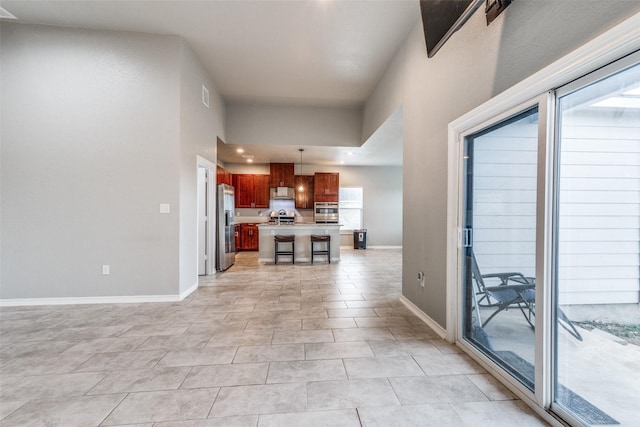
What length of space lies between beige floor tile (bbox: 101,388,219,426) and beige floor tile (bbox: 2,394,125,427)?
8 cm

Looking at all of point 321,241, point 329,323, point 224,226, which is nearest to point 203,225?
point 224,226

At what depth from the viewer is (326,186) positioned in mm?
8594

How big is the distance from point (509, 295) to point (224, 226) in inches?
191

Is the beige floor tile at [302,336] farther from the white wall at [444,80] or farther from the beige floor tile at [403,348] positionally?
the white wall at [444,80]

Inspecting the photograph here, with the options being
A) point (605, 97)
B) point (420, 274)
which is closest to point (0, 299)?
point (420, 274)

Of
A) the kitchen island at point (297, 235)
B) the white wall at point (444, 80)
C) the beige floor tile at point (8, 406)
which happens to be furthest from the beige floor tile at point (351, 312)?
the kitchen island at point (297, 235)

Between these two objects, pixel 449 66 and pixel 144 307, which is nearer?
pixel 449 66

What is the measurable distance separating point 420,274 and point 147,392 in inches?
106

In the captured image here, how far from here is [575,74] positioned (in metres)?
1.37

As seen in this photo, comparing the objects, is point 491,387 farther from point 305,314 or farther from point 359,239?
point 359,239

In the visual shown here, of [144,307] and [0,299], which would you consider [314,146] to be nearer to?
[144,307]

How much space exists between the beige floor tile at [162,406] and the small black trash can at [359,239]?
24.0 feet

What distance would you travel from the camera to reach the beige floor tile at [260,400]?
5.28 ft

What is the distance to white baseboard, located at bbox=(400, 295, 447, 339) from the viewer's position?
2598 mm
